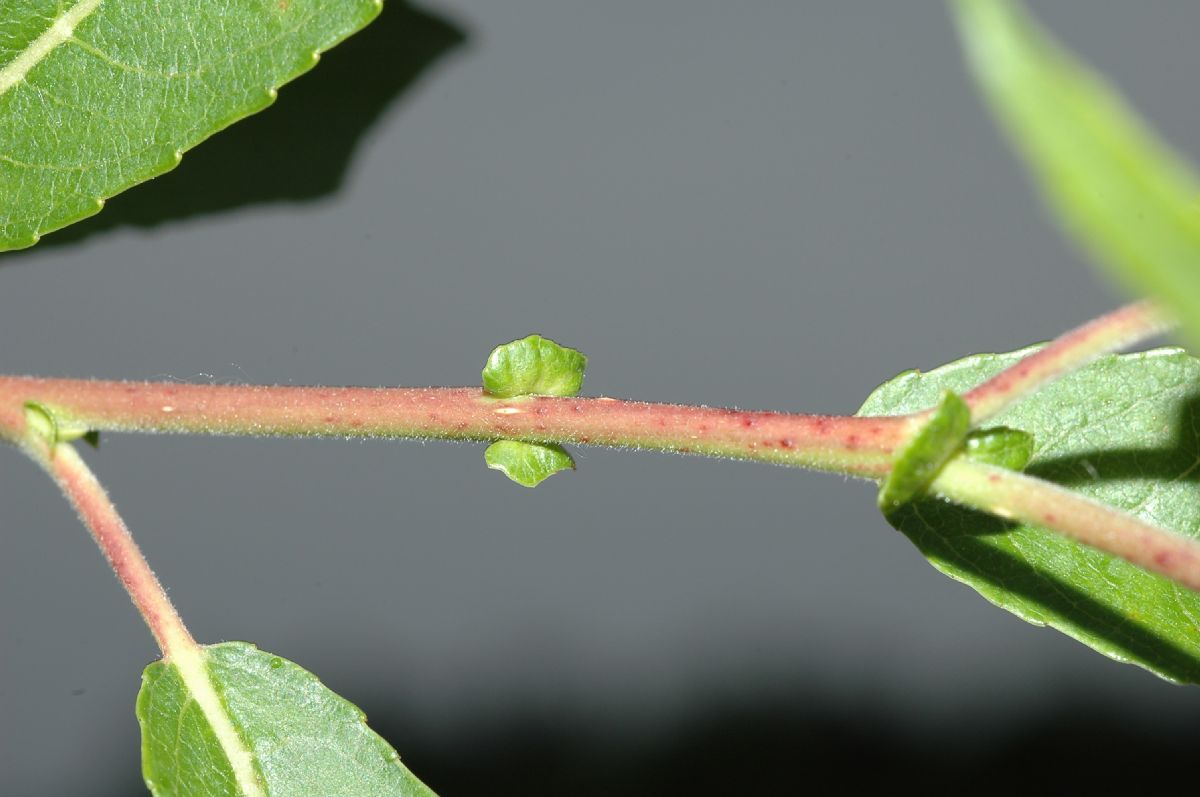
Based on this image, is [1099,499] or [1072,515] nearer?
[1072,515]

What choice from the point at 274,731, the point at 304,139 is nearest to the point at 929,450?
the point at 274,731

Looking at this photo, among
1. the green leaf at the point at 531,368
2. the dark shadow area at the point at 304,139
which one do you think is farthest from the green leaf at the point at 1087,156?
the dark shadow area at the point at 304,139

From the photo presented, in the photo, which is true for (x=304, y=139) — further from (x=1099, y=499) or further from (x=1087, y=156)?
(x=1087, y=156)

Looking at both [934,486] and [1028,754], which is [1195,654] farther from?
[1028,754]

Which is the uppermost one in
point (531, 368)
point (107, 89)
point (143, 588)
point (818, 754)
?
point (107, 89)

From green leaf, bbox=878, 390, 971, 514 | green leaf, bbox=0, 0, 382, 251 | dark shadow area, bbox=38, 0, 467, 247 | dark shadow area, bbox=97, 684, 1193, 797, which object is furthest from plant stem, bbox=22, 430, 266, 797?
dark shadow area, bbox=97, 684, 1193, 797

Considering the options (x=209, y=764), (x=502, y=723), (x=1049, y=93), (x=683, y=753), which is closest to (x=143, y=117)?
(x=209, y=764)
